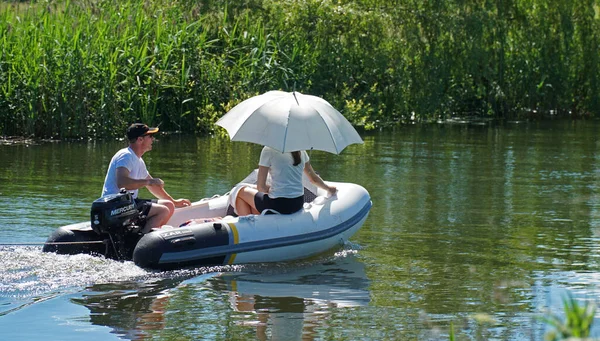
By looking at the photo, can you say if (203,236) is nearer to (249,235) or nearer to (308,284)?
(249,235)

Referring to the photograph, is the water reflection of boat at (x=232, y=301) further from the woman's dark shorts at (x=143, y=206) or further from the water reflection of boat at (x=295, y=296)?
the woman's dark shorts at (x=143, y=206)

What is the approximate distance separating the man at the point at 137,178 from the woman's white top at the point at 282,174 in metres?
0.91

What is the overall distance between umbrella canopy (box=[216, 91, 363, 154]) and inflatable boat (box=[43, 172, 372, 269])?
604mm

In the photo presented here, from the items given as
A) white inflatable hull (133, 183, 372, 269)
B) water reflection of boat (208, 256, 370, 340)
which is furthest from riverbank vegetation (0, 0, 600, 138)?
water reflection of boat (208, 256, 370, 340)

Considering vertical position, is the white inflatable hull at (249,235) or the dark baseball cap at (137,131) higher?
the dark baseball cap at (137,131)

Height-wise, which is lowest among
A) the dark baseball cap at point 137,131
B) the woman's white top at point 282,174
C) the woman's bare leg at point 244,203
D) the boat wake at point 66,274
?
the boat wake at point 66,274

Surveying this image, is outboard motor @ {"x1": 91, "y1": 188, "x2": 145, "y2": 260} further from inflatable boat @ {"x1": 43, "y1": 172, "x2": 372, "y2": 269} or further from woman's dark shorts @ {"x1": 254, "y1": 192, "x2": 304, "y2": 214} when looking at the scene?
woman's dark shorts @ {"x1": 254, "y1": 192, "x2": 304, "y2": 214}

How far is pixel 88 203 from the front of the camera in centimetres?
1258

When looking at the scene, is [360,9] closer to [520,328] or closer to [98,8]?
[98,8]

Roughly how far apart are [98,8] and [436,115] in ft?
27.5

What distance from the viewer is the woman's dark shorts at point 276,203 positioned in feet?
31.3

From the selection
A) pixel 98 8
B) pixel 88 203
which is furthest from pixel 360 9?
pixel 88 203

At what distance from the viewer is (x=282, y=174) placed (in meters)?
9.55

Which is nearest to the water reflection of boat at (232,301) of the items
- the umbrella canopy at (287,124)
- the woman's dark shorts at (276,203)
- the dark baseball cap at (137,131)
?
the woman's dark shorts at (276,203)
